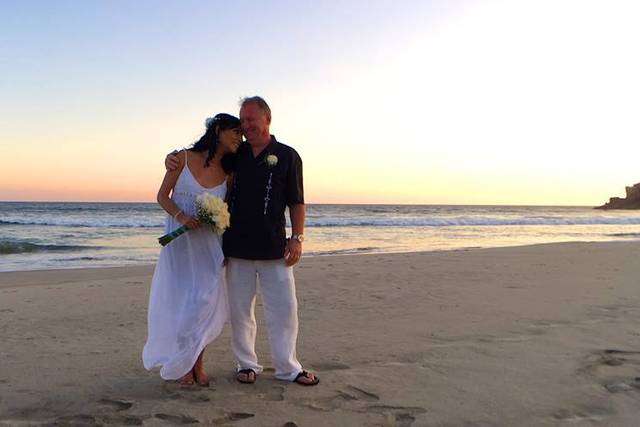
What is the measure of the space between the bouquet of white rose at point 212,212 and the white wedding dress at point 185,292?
0.63 feet

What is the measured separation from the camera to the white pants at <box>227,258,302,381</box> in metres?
3.67

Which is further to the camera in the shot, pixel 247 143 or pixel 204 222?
pixel 247 143

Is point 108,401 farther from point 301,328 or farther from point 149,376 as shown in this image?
point 301,328

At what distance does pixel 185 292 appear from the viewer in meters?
3.59

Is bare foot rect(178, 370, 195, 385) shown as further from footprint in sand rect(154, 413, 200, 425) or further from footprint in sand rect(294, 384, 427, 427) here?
footprint in sand rect(294, 384, 427, 427)

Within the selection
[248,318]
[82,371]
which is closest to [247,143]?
[248,318]

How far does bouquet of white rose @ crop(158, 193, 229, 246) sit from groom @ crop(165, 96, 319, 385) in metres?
0.22

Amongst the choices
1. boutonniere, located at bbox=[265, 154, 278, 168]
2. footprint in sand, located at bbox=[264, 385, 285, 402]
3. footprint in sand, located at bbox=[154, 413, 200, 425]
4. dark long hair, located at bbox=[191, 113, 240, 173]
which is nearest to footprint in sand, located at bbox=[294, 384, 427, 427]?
footprint in sand, located at bbox=[264, 385, 285, 402]

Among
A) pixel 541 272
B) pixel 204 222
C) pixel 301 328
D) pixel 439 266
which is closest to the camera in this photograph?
pixel 204 222

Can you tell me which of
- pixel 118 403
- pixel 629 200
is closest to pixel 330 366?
pixel 118 403

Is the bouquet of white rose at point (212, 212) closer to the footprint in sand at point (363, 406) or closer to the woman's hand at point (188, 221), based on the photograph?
the woman's hand at point (188, 221)

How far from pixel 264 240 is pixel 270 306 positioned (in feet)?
1.59

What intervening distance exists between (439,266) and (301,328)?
5.17 m

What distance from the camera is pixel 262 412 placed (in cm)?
311
